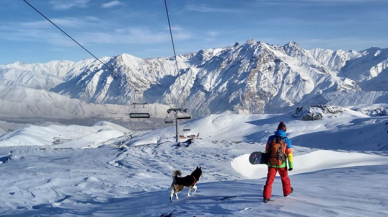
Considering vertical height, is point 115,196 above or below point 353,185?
below

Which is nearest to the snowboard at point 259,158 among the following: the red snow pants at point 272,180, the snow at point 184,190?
the red snow pants at point 272,180

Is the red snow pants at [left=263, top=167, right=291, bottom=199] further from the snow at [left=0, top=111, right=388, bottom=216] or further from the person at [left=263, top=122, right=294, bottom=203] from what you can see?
the snow at [left=0, top=111, right=388, bottom=216]

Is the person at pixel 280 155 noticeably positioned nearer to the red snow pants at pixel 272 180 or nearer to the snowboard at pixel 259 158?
the red snow pants at pixel 272 180

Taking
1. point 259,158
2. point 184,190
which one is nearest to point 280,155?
point 259,158

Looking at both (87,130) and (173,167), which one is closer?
(173,167)

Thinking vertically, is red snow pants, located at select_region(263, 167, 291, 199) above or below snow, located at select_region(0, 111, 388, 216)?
above

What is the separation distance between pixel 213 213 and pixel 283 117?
94.6 metres

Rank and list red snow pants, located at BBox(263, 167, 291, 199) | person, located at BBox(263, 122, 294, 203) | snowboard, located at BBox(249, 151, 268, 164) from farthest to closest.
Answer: snowboard, located at BBox(249, 151, 268, 164)
person, located at BBox(263, 122, 294, 203)
red snow pants, located at BBox(263, 167, 291, 199)

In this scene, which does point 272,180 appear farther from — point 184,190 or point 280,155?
point 184,190

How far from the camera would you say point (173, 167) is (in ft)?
79.6

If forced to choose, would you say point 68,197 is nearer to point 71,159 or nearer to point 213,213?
point 213,213

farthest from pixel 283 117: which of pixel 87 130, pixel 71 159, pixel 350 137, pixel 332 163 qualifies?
pixel 87 130

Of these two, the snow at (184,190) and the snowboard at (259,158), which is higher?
the snowboard at (259,158)

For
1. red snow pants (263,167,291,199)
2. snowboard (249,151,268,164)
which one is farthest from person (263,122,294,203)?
snowboard (249,151,268,164)
